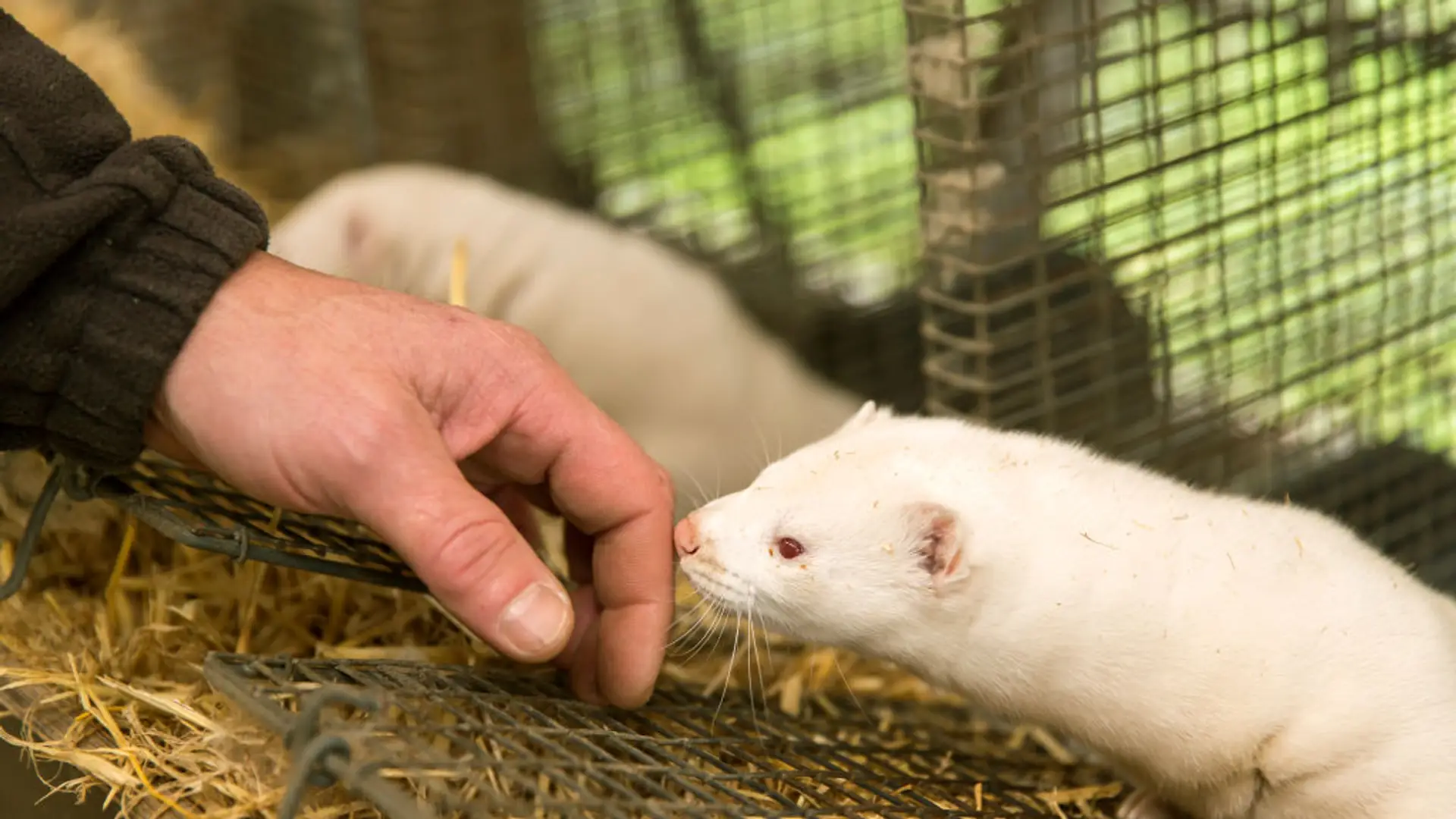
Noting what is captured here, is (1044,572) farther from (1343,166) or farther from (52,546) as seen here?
(52,546)

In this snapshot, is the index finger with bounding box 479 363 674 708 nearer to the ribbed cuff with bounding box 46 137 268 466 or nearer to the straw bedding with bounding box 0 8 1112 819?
the straw bedding with bounding box 0 8 1112 819

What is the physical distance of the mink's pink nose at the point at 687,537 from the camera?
1.41 meters

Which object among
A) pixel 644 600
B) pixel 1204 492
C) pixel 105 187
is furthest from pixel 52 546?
pixel 1204 492

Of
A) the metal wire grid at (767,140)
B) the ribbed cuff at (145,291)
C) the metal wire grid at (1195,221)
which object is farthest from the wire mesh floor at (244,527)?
the metal wire grid at (767,140)

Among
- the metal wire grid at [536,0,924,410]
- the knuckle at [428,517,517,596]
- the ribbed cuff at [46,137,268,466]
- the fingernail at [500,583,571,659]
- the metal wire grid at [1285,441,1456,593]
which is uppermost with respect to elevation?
the ribbed cuff at [46,137,268,466]

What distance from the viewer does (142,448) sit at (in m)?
1.40

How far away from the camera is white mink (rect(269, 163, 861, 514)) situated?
2.43 m

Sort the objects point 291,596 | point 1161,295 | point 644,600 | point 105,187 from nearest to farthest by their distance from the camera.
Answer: point 105,187
point 644,600
point 291,596
point 1161,295

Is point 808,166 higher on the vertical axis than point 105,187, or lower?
lower

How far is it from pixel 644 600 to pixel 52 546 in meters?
0.81

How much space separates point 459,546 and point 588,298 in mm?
1322

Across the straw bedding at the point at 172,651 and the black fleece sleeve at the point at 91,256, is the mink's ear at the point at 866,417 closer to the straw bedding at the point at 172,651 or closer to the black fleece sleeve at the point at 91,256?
the straw bedding at the point at 172,651

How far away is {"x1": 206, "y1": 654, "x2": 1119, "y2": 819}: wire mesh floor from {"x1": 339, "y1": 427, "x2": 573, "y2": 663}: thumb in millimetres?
87

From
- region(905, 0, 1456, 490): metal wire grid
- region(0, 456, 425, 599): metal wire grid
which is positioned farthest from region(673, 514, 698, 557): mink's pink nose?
region(905, 0, 1456, 490): metal wire grid
